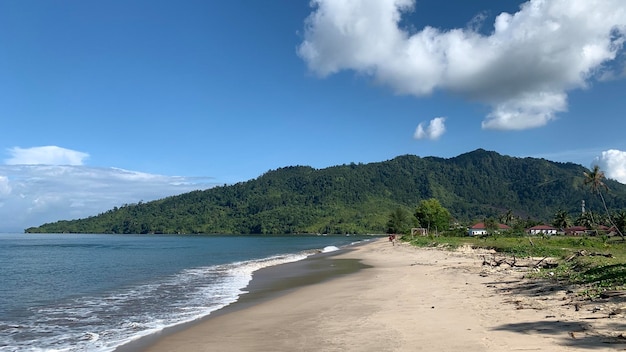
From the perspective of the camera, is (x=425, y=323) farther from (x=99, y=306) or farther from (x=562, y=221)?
(x=562, y=221)

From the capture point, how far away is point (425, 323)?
13719 millimetres

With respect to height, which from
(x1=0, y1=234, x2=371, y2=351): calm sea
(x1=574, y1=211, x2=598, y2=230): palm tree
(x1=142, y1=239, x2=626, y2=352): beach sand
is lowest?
(x1=0, y1=234, x2=371, y2=351): calm sea

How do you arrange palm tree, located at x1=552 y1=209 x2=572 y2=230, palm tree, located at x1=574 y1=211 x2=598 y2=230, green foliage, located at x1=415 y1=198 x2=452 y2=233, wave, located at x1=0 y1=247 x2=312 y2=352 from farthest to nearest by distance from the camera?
palm tree, located at x1=552 y1=209 x2=572 y2=230
green foliage, located at x1=415 y1=198 x2=452 y2=233
palm tree, located at x1=574 y1=211 x2=598 y2=230
wave, located at x1=0 y1=247 x2=312 y2=352

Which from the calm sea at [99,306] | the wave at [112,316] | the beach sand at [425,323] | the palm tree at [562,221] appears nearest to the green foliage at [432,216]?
the palm tree at [562,221]

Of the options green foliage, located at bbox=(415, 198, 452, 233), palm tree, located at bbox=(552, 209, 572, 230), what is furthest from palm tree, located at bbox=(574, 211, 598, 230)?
green foliage, located at bbox=(415, 198, 452, 233)

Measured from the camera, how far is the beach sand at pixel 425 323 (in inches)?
419

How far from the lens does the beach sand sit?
34.9 feet

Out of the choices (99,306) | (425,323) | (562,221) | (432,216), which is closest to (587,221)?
(562,221)

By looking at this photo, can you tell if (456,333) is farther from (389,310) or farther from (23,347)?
(23,347)

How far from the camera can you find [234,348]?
41.2ft

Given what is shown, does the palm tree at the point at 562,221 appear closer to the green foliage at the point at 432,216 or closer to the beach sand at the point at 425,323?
the green foliage at the point at 432,216

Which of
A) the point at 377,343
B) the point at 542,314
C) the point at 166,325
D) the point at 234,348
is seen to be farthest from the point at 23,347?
the point at 542,314

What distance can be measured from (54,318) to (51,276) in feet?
78.4

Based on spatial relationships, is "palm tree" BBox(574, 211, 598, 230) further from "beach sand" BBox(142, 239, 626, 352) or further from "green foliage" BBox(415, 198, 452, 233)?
"beach sand" BBox(142, 239, 626, 352)
